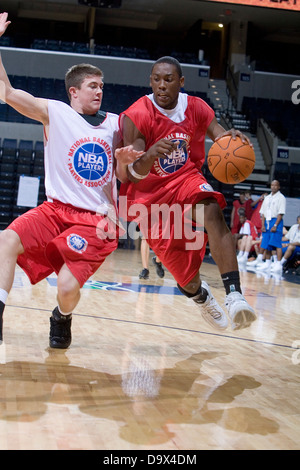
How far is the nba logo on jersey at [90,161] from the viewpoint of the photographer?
3268 mm

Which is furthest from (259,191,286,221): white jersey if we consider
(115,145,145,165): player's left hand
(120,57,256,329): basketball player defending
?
(115,145,145,165): player's left hand

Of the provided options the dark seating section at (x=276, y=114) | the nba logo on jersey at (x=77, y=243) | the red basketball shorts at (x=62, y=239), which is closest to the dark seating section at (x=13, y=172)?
the dark seating section at (x=276, y=114)

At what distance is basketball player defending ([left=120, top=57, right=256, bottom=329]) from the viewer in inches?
129

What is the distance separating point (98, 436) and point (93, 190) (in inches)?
59.7

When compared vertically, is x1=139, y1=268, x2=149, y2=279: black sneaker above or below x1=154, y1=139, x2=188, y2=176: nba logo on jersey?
below

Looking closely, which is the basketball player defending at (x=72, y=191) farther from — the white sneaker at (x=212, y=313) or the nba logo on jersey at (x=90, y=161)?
the white sneaker at (x=212, y=313)

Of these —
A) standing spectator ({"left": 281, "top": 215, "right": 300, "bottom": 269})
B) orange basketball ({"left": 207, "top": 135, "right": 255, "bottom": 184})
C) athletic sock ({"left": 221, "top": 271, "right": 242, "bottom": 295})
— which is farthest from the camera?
standing spectator ({"left": 281, "top": 215, "right": 300, "bottom": 269})

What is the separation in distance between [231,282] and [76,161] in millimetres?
1102

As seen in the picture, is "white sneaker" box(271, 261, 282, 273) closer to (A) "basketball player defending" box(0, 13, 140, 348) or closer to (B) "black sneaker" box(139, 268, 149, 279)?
(B) "black sneaker" box(139, 268, 149, 279)

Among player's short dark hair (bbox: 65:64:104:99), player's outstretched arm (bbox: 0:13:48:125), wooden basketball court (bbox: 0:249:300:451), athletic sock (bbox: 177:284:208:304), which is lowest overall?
wooden basketball court (bbox: 0:249:300:451)

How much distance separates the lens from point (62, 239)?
10.1ft

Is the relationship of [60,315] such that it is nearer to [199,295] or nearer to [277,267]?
[199,295]

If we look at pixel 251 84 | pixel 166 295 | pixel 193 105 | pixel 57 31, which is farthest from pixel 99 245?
pixel 57 31

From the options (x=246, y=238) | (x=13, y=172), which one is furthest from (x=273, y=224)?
(x=13, y=172)
